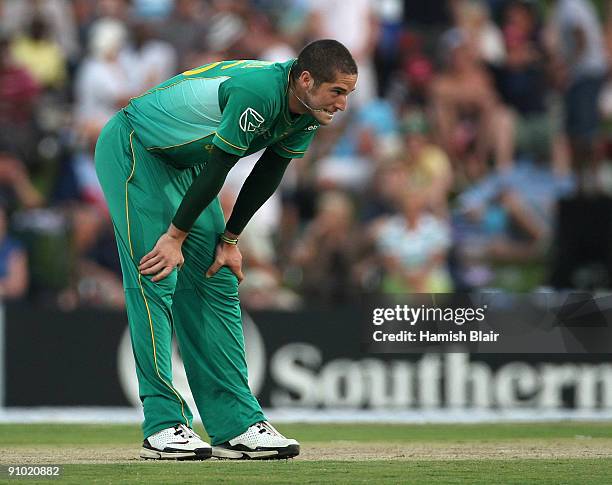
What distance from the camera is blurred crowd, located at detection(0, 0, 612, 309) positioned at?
10.7m

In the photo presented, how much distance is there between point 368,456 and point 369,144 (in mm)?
5907

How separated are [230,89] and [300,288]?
5307mm

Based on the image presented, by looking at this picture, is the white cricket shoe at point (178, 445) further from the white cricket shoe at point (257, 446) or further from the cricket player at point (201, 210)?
the white cricket shoe at point (257, 446)

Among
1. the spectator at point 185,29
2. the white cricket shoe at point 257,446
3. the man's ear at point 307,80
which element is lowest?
the white cricket shoe at point 257,446

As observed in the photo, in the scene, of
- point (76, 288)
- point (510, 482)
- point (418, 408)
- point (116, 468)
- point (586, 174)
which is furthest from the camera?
point (586, 174)

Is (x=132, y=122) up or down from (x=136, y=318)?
up

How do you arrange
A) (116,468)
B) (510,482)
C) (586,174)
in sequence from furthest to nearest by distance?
(586,174), (116,468), (510,482)

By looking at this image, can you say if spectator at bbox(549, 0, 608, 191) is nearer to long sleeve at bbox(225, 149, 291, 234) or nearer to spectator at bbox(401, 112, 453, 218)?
spectator at bbox(401, 112, 453, 218)

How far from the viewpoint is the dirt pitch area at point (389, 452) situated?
611 centimetres

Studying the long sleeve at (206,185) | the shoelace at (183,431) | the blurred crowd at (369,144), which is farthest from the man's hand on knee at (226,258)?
the blurred crowd at (369,144)

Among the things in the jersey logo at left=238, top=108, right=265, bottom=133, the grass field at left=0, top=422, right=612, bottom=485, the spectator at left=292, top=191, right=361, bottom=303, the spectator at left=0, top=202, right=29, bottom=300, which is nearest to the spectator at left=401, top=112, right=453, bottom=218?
the spectator at left=292, top=191, right=361, bottom=303

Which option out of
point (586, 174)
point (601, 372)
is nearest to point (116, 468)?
point (601, 372)

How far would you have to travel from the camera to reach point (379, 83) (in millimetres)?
12609

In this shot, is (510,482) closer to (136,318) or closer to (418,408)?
(136,318)
